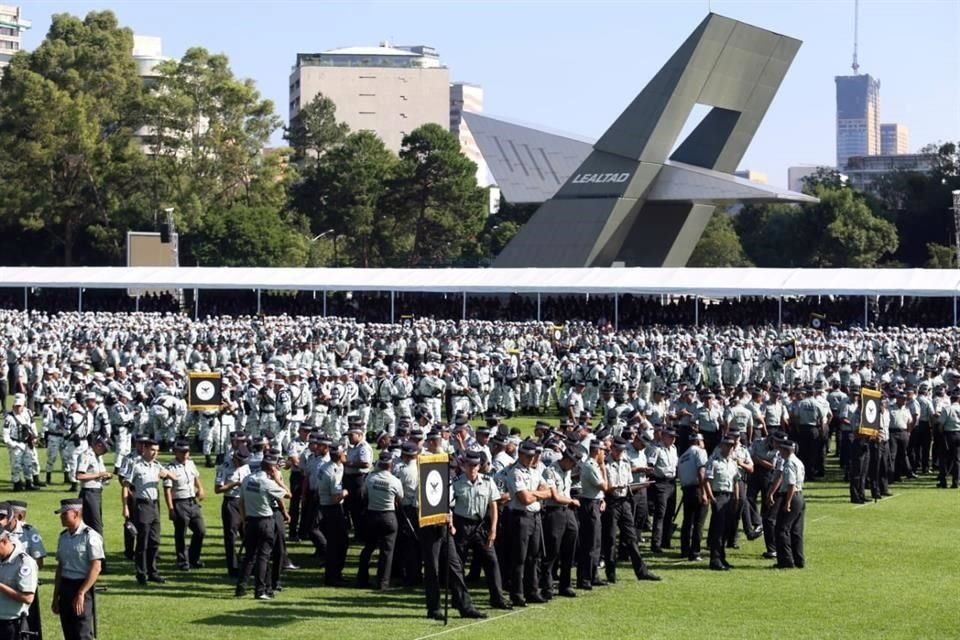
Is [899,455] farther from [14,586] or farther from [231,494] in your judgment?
[14,586]

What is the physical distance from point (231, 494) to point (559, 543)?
10.9 feet

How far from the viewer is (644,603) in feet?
47.4

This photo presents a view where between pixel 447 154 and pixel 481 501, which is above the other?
pixel 447 154

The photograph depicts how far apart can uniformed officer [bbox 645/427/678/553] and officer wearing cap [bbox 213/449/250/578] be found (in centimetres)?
430

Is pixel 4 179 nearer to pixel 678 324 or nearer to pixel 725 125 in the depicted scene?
pixel 725 125

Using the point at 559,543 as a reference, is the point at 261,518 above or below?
above

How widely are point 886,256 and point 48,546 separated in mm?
76898

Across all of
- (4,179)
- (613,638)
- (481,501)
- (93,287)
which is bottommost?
(613,638)

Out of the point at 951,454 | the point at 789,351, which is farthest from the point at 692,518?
the point at 789,351

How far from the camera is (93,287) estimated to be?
2301 inches

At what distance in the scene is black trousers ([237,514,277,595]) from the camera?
47.2ft

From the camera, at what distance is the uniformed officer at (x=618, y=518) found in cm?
1548

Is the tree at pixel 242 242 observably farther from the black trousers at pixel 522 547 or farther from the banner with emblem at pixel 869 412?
the black trousers at pixel 522 547

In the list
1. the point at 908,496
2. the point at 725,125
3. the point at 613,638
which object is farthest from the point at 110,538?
the point at 725,125
